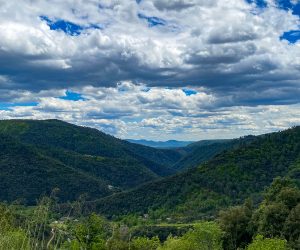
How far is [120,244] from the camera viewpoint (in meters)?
70.7

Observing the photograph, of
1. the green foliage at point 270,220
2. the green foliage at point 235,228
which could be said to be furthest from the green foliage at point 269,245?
the green foliage at point 235,228

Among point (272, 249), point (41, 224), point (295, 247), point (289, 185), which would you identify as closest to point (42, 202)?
point (41, 224)

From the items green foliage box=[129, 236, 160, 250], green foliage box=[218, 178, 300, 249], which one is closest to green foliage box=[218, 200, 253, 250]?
green foliage box=[218, 178, 300, 249]

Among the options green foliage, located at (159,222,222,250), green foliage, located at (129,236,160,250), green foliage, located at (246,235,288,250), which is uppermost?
green foliage, located at (246,235,288,250)

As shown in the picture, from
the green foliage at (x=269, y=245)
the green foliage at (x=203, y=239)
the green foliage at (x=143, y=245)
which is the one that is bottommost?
the green foliage at (x=143, y=245)

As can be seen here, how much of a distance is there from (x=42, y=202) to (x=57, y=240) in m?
0.72

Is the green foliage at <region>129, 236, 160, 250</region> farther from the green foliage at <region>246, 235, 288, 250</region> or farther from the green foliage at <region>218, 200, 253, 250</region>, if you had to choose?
the green foliage at <region>246, 235, 288, 250</region>

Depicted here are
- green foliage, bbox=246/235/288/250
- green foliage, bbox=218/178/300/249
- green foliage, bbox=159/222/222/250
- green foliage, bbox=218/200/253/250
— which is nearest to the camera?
green foliage, bbox=246/235/288/250

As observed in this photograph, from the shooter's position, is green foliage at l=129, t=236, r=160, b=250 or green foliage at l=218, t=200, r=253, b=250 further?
green foliage at l=129, t=236, r=160, b=250

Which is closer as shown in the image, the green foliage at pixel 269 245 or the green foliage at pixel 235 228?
the green foliage at pixel 269 245

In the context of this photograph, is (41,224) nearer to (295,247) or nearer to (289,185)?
(295,247)

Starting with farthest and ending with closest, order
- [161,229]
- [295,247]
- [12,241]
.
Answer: [161,229] → [295,247] → [12,241]

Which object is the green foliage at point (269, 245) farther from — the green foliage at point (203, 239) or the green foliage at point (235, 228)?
the green foliage at point (235, 228)

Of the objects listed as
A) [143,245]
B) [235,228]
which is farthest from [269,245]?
[143,245]
